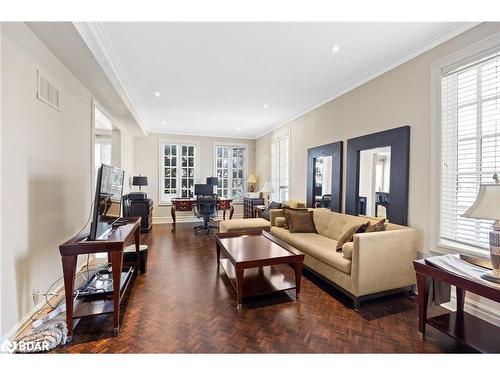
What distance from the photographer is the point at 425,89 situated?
8.81 ft

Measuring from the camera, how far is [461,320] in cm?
197

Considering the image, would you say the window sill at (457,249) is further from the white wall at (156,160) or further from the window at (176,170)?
the window at (176,170)

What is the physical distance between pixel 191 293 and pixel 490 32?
390cm

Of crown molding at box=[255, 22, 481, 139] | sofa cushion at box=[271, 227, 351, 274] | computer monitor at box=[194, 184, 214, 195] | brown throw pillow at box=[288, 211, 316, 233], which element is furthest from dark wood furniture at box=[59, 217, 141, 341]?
computer monitor at box=[194, 184, 214, 195]

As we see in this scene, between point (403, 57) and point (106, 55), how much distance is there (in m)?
3.52

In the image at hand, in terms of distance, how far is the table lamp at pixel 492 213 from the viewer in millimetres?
1607

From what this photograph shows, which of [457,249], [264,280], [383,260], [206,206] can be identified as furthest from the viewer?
[206,206]

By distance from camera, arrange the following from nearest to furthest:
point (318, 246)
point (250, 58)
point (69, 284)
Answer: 1. point (69, 284)
2. point (250, 58)
3. point (318, 246)

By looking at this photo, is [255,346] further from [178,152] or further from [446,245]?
[178,152]

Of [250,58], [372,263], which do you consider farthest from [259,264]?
[250,58]

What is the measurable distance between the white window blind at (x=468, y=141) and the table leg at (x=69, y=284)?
325cm

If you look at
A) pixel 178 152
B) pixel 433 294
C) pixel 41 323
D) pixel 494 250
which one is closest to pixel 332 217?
pixel 433 294

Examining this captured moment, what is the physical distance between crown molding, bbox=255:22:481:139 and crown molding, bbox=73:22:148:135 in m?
3.27

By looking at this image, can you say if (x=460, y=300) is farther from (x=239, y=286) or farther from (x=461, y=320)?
(x=239, y=286)
